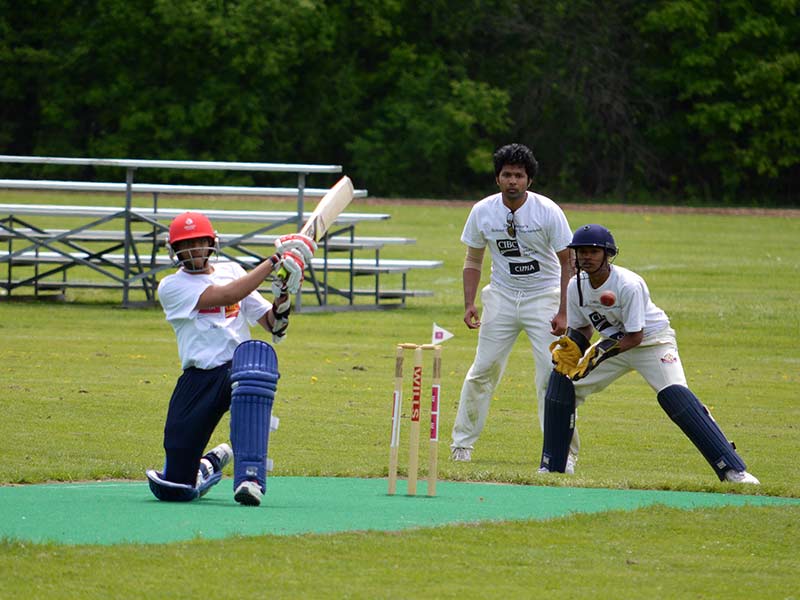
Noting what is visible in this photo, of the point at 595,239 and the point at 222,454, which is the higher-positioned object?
the point at 595,239

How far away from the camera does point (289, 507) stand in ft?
25.1

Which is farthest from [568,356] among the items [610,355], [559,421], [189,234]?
[189,234]

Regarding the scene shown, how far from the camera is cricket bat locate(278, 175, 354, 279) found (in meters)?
8.64

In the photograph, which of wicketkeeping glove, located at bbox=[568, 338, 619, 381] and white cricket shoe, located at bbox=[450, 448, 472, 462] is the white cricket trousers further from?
wicketkeeping glove, located at bbox=[568, 338, 619, 381]

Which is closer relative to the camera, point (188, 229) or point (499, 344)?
point (188, 229)

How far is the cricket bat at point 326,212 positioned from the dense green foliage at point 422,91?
139ft

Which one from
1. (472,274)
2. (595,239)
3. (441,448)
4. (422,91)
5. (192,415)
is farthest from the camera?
(422,91)

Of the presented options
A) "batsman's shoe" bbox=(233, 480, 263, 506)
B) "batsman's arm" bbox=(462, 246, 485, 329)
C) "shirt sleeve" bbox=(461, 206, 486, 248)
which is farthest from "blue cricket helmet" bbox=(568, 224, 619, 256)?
"batsman's shoe" bbox=(233, 480, 263, 506)

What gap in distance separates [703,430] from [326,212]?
274 cm

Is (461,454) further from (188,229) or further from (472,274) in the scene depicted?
(188,229)

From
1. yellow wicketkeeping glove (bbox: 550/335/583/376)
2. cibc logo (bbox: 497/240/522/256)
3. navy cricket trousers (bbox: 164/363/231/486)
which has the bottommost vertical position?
navy cricket trousers (bbox: 164/363/231/486)

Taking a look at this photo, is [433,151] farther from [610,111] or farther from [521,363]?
[521,363]

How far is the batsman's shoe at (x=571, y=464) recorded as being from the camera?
9.58 meters

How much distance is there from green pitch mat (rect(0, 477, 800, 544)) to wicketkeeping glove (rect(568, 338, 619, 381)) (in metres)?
0.99
